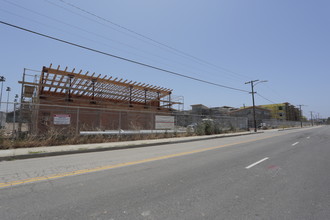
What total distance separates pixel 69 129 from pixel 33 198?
9.32 metres

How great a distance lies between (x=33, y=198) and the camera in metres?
3.63

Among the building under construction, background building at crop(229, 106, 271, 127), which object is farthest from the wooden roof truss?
background building at crop(229, 106, 271, 127)

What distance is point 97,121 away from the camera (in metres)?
18.4

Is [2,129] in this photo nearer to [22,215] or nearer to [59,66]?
[59,66]

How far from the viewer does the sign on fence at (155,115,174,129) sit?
17.8 metres

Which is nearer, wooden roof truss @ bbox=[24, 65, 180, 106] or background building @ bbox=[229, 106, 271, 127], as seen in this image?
wooden roof truss @ bbox=[24, 65, 180, 106]

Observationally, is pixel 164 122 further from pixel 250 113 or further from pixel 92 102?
pixel 250 113

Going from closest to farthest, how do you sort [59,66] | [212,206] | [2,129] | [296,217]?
[296,217] < [212,206] < [2,129] < [59,66]

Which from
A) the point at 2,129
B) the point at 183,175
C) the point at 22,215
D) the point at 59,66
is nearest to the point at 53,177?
the point at 22,215

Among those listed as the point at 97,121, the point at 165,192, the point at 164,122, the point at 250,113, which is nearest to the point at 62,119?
the point at 97,121

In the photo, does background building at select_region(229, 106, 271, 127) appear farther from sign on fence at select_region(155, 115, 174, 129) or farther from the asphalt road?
the asphalt road

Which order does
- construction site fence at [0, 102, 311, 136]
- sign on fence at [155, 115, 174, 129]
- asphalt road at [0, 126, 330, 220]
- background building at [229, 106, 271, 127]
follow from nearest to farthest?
asphalt road at [0, 126, 330, 220], construction site fence at [0, 102, 311, 136], sign on fence at [155, 115, 174, 129], background building at [229, 106, 271, 127]

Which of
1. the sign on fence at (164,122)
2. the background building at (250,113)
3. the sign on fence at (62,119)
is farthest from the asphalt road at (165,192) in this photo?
the background building at (250,113)

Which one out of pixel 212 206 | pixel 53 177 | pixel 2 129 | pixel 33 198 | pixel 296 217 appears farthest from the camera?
pixel 2 129
